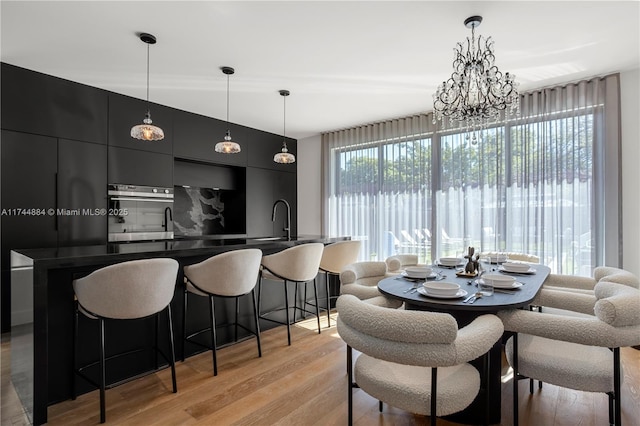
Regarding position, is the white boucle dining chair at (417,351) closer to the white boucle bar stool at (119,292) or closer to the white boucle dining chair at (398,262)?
the white boucle bar stool at (119,292)

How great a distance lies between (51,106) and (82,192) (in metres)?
0.89

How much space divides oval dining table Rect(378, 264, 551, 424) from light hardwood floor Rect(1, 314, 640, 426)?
19cm

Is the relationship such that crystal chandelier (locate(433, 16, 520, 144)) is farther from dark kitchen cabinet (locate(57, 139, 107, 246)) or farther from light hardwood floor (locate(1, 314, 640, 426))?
dark kitchen cabinet (locate(57, 139, 107, 246))

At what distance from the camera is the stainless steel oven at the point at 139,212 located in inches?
155

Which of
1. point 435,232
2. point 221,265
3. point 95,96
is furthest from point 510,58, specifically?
point 95,96

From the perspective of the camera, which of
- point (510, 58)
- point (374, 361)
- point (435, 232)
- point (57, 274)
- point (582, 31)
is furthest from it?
A: point (435, 232)

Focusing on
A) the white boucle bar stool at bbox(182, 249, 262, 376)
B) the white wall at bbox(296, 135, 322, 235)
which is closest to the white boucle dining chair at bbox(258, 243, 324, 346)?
the white boucle bar stool at bbox(182, 249, 262, 376)

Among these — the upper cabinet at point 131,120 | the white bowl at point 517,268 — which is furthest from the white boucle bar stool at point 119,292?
the upper cabinet at point 131,120

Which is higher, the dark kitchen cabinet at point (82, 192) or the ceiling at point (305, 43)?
the ceiling at point (305, 43)

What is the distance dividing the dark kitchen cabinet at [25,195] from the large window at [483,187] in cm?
374

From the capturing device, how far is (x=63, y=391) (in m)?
2.13

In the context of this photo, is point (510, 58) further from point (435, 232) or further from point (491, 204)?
point (435, 232)

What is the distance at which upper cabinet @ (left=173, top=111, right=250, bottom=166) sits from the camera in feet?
15.0

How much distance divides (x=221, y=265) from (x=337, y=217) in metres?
3.35
